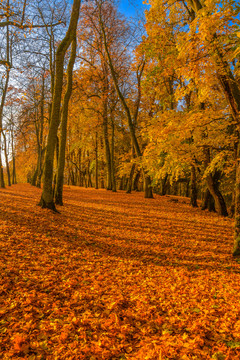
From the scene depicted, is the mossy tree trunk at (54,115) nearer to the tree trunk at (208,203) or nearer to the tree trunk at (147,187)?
the tree trunk at (147,187)

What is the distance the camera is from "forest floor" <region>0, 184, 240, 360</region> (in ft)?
7.68

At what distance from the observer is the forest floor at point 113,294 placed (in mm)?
2342

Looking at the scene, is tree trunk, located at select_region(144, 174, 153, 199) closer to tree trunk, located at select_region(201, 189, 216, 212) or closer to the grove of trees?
the grove of trees

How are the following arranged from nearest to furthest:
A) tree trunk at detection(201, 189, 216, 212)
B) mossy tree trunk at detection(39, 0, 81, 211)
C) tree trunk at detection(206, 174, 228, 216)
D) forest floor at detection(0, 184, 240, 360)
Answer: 1. forest floor at detection(0, 184, 240, 360)
2. mossy tree trunk at detection(39, 0, 81, 211)
3. tree trunk at detection(206, 174, 228, 216)
4. tree trunk at detection(201, 189, 216, 212)

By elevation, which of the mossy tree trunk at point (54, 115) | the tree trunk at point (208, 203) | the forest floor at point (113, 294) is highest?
the mossy tree trunk at point (54, 115)

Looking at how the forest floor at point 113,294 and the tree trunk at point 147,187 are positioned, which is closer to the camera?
the forest floor at point 113,294

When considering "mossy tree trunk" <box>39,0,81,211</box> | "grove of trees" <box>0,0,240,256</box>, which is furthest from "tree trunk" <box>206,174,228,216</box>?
"mossy tree trunk" <box>39,0,81,211</box>

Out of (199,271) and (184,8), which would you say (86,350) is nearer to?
(199,271)

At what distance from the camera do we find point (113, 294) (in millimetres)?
3484

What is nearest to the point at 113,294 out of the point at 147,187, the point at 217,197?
the point at 217,197

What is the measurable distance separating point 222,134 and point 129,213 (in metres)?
5.33

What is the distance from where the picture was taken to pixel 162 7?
8.30m

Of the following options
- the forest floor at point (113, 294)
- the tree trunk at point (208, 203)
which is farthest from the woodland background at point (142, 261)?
the tree trunk at point (208, 203)

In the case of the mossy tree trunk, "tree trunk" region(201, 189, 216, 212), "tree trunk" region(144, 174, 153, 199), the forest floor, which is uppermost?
the mossy tree trunk
